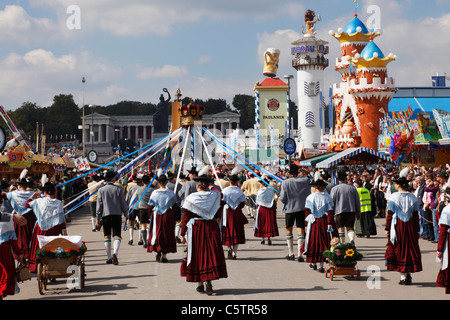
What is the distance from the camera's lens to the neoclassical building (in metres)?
143

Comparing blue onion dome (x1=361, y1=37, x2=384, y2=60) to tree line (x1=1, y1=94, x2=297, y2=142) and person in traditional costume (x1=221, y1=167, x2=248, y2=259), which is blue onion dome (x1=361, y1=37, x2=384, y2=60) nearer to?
person in traditional costume (x1=221, y1=167, x2=248, y2=259)

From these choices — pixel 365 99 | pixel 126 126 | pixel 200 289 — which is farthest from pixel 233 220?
pixel 126 126

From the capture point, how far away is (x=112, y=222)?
11.6m

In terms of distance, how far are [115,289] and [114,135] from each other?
147325 millimetres

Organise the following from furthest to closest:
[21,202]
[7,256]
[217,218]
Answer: [21,202], [217,218], [7,256]

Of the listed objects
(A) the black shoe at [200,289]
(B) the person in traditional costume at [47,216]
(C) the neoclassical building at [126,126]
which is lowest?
(A) the black shoe at [200,289]

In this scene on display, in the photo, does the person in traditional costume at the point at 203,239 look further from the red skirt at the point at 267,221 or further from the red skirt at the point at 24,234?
the red skirt at the point at 267,221

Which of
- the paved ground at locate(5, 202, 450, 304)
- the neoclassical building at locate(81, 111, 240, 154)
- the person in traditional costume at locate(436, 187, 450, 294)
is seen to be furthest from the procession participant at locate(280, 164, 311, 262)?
the neoclassical building at locate(81, 111, 240, 154)

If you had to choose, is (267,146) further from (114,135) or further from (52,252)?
(114,135)

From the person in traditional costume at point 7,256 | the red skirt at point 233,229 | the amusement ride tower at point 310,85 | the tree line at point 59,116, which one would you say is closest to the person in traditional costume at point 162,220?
the red skirt at point 233,229

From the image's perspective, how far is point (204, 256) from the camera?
8.48 metres

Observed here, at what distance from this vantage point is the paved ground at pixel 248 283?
27.2 feet

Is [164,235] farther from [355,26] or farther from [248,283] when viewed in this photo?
[355,26]

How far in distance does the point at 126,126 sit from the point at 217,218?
151m
